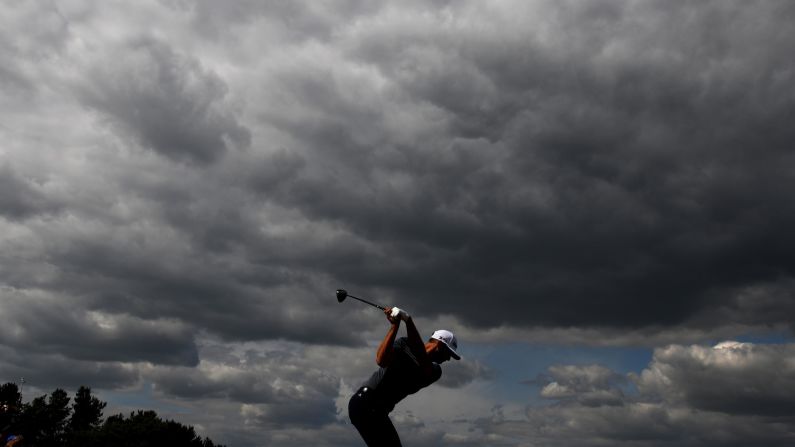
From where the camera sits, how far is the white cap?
36.4 ft

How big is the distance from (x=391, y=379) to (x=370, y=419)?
0.62m

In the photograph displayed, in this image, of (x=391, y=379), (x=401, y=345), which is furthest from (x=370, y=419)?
(x=401, y=345)

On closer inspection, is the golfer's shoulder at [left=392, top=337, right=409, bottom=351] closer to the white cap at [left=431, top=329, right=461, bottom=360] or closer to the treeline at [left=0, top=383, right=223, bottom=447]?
the white cap at [left=431, top=329, right=461, bottom=360]

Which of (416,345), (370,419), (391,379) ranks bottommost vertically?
(370,419)

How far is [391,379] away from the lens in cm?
1093

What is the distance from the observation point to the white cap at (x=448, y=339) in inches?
437

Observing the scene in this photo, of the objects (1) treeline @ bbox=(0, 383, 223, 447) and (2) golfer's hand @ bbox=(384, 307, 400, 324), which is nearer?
(2) golfer's hand @ bbox=(384, 307, 400, 324)

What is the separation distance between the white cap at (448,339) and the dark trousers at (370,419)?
4.23 ft

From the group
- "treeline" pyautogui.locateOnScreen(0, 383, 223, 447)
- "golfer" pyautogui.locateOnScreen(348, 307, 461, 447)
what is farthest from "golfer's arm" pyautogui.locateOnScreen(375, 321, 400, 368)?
"treeline" pyautogui.locateOnScreen(0, 383, 223, 447)

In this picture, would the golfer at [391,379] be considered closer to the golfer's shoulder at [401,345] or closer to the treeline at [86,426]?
the golfer's shoulder at [401,345]

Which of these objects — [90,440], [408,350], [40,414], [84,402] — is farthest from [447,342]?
[84,402]

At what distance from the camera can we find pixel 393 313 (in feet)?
33.8

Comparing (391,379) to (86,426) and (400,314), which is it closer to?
(400,314)

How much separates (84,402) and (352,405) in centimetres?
17562
